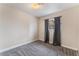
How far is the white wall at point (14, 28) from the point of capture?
6.82ft

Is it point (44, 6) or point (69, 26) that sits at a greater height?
point (44, 6)

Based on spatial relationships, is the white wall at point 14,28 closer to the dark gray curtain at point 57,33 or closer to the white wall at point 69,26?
the white wall at point 69,26

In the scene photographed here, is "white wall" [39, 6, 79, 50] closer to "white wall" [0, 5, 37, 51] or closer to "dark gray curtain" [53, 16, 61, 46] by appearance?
"dark gray curtain" [53, 16, 61, 46]

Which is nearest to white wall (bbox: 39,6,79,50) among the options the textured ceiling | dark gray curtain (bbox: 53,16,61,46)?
dark gray curtain (bbox: 53,16,61,46)

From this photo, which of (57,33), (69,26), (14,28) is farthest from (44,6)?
(57,33)

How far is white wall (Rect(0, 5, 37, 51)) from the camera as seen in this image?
2.08 metres

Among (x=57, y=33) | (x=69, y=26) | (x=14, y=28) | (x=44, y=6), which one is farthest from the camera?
(x=57, y=33)

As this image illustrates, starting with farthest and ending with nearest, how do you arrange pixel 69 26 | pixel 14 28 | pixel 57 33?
pixel 57 33, pixel 14 28, pixel 69 26

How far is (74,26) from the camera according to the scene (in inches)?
76.6

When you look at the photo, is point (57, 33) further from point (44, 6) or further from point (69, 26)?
point (44, 6)

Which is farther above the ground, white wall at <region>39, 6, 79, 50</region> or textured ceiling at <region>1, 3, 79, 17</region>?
textured ceiling at <region>1, 3, 79, 17</region>

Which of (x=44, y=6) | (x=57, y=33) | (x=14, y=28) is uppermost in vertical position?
(x=44, y=6)

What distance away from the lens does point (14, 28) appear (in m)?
2.39

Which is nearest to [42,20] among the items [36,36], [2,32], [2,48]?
[36,36]
